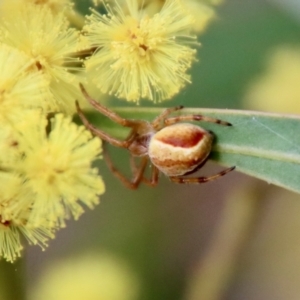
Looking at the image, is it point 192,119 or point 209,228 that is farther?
point 209,228

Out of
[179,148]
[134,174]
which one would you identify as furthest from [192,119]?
[134,174]

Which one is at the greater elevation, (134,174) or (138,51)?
(138,51)

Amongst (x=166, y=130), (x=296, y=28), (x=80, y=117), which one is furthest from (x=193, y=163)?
(x=296, y=28)

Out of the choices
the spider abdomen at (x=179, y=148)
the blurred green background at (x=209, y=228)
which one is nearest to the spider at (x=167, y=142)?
the spider abdomen at (x=179, y=148)

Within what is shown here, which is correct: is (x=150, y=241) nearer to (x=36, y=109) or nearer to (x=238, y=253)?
(x=238, y=253)

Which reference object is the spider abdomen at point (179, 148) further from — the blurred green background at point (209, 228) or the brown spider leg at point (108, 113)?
the blurred green background at point (209, 228)

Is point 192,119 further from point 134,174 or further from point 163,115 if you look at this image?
point 134,174

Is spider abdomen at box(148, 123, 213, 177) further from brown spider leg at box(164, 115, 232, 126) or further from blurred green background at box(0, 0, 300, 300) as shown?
blurred green background at box(0, 0, 300, 300)
